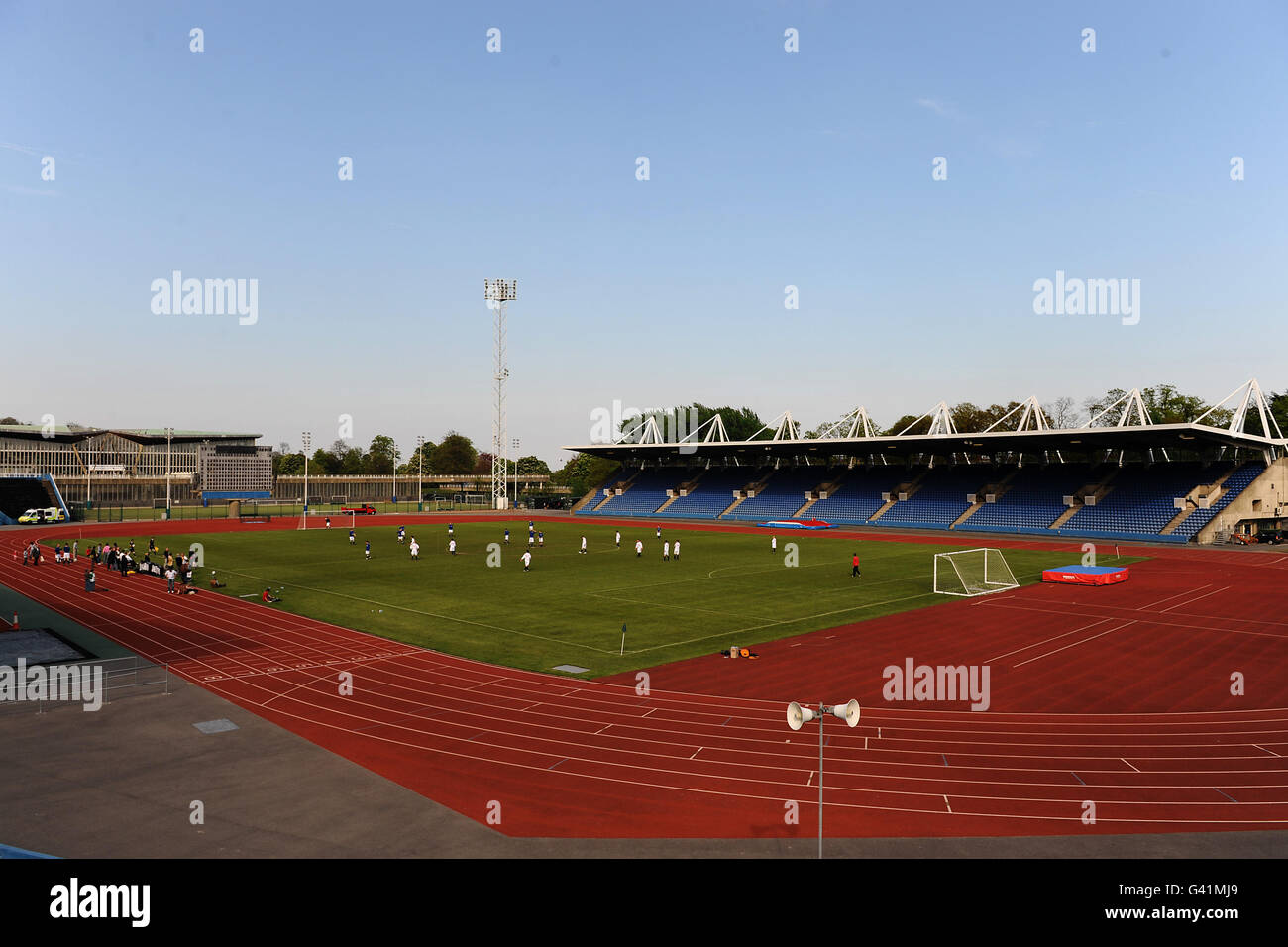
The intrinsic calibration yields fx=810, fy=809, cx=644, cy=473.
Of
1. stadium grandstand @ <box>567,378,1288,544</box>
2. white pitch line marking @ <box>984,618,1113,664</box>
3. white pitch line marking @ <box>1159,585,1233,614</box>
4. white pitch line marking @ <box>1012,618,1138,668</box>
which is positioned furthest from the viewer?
stadium grandstand @ <box>567,378,1288,544</box>

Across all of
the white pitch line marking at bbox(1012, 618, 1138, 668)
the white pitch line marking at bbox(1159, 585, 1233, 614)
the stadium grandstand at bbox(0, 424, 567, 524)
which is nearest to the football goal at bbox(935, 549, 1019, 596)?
the white pitch line marking at bbox(1159, 585, 1233, 614)

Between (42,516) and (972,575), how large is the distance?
252ft

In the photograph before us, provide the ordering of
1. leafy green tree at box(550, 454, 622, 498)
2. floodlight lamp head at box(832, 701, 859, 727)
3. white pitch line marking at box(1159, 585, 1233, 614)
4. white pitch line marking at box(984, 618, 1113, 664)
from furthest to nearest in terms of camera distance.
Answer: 1. leafy green tree at box(550, 454, 622, 498)
2. white pitch line marking at box(1159, 585, 1233, 614)
3. white pitch line marking at box(984, 618, 1113, 664)
4. floodlight lamp head at box(832, 701, 859, 727)

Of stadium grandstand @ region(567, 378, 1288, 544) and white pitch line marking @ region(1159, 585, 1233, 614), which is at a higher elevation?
stadium grandstand @ region(567, 378, 1288, 544)

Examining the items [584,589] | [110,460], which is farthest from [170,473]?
[584,589]

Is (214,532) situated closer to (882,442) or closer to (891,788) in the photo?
(882,442)

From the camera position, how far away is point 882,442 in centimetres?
7175

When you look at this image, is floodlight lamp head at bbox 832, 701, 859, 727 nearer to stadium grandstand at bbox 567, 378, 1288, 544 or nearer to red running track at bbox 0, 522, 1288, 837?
red running track at bbox 0, 522, 1288, 837

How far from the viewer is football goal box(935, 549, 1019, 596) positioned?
1394 inches

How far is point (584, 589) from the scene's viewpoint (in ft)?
116

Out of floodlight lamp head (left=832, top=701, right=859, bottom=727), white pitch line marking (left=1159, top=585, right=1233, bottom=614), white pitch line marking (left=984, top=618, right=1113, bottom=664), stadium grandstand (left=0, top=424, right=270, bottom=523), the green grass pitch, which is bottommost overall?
white pitch line marking (left=984, top=618, right=1113, bottom=664)

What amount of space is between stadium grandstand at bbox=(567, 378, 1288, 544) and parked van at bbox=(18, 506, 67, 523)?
50.7m
